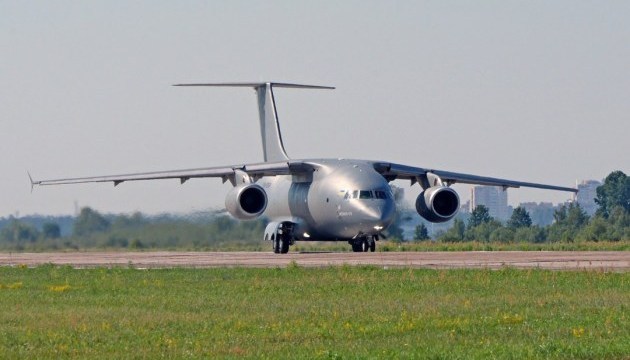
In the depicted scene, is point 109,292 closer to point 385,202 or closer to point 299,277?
point 299,277

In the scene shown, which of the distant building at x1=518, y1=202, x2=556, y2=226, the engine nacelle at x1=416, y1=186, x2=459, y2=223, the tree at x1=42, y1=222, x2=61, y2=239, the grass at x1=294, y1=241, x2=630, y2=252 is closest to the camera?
the engine nacelle at x1=416, y1=186, x2=459, y2=223

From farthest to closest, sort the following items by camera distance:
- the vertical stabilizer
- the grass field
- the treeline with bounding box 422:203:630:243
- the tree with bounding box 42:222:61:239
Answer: the treeline with bounding box 422:203:630:243 → the vertical stabilizer → the tree with bounding box 42:222:61:239 → the grass field

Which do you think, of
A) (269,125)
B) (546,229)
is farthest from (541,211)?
(269,125)

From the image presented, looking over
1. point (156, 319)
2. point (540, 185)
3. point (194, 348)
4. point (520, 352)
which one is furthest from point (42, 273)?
point (540, 185)

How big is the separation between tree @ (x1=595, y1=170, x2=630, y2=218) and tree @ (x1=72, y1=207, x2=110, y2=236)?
144 feet

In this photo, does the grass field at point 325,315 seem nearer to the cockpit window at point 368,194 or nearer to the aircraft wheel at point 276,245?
the cockpit window at point 368,194

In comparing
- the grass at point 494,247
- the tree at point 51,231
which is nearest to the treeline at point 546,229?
the grass at point 494,247

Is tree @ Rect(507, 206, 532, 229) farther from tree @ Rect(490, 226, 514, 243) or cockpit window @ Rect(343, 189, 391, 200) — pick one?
cockpit window @ Rect(343, 189, 391, 200)

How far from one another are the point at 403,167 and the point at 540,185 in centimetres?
553

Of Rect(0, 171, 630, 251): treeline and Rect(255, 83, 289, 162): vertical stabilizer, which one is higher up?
Rect(255, 83, 289, 162): vertical stabilizer

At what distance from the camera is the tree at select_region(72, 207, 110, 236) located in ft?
171

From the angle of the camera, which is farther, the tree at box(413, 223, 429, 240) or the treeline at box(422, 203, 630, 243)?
the tree at box(413, 223, 429, 240)

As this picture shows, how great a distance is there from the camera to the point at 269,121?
55.8 metres

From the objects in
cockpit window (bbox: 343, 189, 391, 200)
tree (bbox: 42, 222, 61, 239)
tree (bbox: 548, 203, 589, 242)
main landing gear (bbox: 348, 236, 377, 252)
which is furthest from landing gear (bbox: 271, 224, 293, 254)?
tree (bbox: 548, 203, 589, 242)
